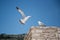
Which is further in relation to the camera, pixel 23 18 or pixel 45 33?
pixel 23 18

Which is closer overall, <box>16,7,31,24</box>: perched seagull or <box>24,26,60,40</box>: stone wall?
<box>24,26,60,40</box>: stone wall

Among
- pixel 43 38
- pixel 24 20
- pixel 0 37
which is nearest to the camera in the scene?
pixel 43 38

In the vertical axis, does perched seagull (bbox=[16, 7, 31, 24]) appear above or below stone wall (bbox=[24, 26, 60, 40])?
above

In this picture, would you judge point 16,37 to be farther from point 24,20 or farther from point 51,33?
point 51,33

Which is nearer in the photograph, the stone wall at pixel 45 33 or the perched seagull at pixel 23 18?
the stone wall at pixel 45 33

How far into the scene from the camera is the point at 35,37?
19.7 ft

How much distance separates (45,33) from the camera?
6039 mm

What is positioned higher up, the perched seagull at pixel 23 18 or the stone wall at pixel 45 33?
the perched seagull at pixel 23 18

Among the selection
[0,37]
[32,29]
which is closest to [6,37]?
[0,37]

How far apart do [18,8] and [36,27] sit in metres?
2.53

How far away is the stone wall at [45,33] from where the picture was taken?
5.98 m

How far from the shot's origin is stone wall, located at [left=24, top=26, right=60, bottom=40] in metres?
5.98

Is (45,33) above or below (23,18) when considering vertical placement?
below

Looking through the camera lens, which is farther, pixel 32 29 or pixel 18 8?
pixel 18 8
